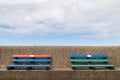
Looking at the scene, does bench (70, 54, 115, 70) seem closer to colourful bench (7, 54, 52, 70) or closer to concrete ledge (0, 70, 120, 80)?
concrete ledge (0, 70, 120, 80)

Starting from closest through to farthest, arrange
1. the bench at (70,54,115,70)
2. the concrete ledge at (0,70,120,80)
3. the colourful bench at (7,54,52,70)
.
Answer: the concrete ledge at (0,70,120,80)
the colourful bench at (7,54,52,70)
the bench at (70,54,115,70)

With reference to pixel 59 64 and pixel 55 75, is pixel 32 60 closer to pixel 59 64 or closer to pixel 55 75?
pixel 59 64

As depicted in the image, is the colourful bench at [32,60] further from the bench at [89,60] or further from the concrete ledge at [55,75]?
the bench at [89,60]

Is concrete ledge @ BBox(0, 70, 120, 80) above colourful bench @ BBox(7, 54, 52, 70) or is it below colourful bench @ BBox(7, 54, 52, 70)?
below

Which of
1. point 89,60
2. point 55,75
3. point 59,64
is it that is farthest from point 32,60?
point 89,60

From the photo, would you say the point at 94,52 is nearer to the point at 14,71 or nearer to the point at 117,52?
the point at 117,52

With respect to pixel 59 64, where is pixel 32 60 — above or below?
above

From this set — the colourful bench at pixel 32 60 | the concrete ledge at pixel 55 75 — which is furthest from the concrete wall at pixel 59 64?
the colourful bench at pixel 32 60

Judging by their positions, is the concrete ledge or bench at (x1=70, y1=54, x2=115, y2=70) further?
bench at (x1=70, y1=54, x2=115, y2=70)

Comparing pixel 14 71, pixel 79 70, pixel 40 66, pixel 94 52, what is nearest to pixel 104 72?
pixel 79 70

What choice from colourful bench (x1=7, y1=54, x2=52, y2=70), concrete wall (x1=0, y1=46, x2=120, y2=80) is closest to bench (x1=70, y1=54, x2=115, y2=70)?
concrete wall (x1=0, y1=46, x2=120, y2=80)

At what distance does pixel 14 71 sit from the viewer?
60188mm

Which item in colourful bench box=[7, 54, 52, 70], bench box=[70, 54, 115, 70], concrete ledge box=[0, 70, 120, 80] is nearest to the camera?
concrete ledge box=[0, 70, 120, 80]

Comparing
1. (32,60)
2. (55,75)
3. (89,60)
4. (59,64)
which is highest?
(32,60)
